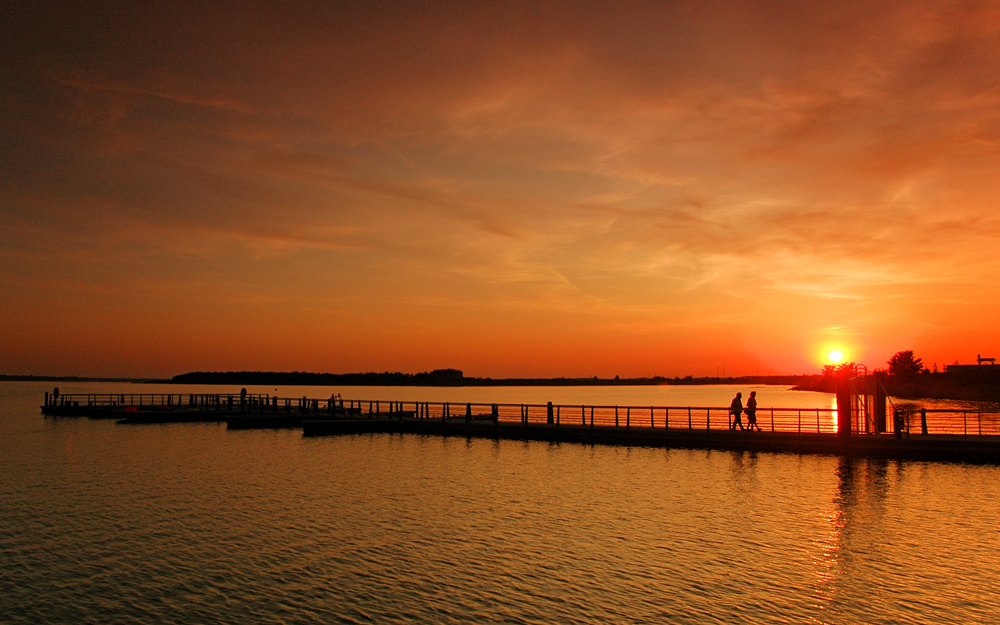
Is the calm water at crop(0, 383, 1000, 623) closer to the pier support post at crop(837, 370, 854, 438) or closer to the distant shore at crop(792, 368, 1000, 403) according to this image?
the pier support post at crop(837, 370, 854, 438)

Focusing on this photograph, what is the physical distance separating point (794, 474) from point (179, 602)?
2690cm

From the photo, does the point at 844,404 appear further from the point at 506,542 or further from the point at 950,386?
the point at 950,386

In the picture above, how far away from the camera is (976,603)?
14.7 meters

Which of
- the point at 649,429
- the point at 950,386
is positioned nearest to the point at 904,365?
the point at 950,386

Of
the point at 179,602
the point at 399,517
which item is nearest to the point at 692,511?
the point at 399,517

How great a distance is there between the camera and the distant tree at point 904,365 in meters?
178

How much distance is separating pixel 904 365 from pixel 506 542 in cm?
19218

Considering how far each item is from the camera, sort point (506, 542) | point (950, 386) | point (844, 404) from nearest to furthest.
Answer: point (506, 542)
point (844, 404)
point (950, 386)

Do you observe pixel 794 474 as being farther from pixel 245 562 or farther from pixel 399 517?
pixel 245 562

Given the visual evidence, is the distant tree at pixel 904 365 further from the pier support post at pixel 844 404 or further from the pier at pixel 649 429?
the pier support post at pixel 844 404

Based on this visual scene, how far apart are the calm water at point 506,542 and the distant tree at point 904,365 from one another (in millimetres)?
165849

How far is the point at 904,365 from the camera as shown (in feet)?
594

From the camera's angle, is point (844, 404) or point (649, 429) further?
point (649, 429)

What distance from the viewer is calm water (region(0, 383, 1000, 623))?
49.4 feet
